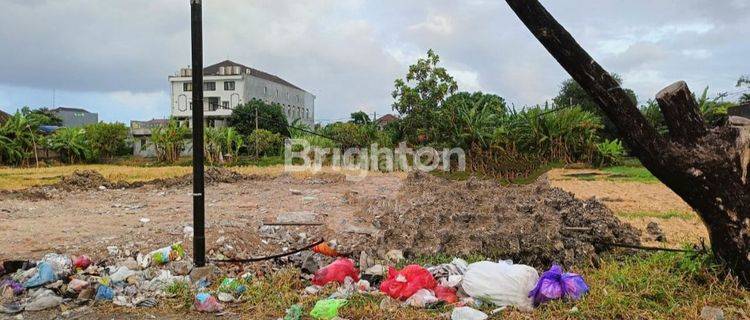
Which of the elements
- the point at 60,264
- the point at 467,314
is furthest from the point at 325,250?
the point at 60,264

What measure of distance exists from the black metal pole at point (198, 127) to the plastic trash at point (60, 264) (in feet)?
3.13

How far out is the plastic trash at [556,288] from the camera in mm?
3459

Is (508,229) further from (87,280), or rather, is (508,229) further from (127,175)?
(127,175)

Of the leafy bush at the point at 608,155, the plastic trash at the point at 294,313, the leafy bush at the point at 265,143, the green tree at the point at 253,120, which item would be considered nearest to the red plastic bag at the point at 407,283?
the plastic trash at the point at 294,313

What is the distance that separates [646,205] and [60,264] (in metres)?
7.17

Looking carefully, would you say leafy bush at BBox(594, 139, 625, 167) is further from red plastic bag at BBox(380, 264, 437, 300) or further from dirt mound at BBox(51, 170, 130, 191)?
red plastic bag at BBox(380, 264, 437, 300)

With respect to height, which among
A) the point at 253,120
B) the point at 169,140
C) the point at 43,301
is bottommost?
the point at 43,301

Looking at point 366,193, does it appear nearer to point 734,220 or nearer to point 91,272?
point 91,272

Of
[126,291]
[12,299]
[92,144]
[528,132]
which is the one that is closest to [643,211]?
[126,291]

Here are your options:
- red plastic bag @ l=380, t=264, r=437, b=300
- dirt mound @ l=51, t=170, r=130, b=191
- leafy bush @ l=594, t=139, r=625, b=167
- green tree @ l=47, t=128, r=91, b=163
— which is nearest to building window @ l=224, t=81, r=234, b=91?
green tree @ l=47, t=128, r=91, b=163

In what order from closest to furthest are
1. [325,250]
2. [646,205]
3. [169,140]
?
[325,250] < [646,205] < [169,140]

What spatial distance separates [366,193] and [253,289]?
239 inches

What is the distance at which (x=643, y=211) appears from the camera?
25.1 feet

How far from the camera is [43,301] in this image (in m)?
3.82
